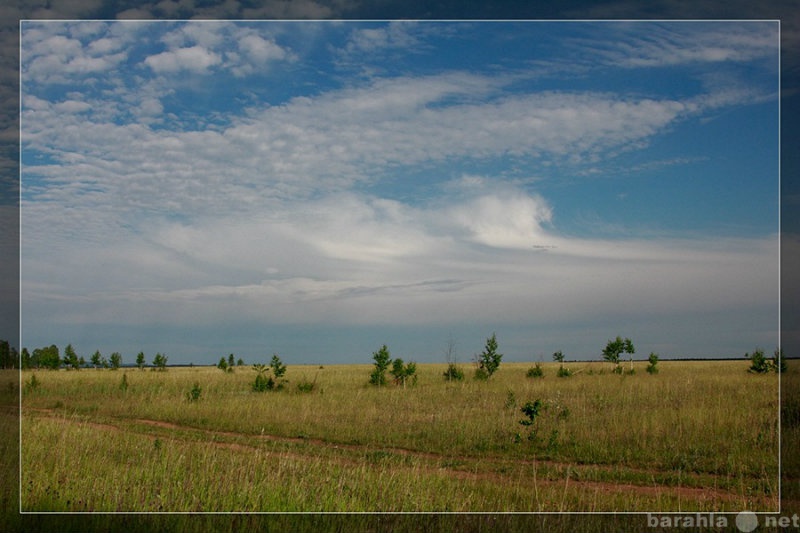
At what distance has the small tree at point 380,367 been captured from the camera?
1045 inches

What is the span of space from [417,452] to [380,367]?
15.4 metres

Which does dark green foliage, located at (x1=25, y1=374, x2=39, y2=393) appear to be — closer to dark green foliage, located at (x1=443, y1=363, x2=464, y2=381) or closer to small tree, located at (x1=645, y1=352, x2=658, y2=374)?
dark green foliage, located at (x1=443, y1=363, x2=464, y2=381)

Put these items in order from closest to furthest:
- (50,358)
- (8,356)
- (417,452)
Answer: (8,356)
(417,452)
(50,358)

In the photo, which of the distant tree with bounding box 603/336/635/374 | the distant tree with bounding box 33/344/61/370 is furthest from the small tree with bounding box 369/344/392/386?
the distant tree with bounding box 33/344/61/370

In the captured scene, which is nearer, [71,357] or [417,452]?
[417,452]

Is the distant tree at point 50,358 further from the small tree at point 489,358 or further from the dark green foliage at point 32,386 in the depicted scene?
the small tree at point 489,358

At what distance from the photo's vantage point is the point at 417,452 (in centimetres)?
1191

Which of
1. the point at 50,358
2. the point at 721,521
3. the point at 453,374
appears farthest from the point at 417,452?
the point at 50,358

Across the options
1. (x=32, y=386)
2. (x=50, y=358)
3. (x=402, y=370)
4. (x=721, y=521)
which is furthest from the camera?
(x=50, y=358)

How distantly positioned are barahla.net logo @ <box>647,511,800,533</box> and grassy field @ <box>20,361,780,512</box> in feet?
2.00

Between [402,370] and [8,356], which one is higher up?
[8,356]

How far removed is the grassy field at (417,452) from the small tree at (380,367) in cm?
504

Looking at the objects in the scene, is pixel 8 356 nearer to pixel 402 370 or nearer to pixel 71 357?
pixel 402 370

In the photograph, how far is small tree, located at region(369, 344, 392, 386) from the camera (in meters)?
26.5
